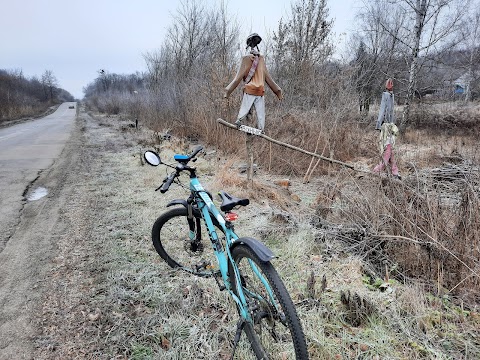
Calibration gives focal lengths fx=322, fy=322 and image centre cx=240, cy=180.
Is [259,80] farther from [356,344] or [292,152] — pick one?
[356,344]

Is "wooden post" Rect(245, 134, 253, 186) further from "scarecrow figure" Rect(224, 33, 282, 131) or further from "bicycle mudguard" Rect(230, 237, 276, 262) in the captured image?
"bicycle mudguard" Rect(230, 237, 276, 262)

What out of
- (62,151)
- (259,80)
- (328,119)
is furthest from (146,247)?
(62,151)

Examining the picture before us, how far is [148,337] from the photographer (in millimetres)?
2459

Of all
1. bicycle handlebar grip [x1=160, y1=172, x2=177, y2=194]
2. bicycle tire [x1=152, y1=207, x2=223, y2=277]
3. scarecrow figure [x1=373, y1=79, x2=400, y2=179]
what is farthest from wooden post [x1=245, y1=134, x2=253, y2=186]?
bicycle handlebar grip [x1=160, y1=172, x2=177, y2=194]

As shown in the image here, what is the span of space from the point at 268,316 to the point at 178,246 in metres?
2.11

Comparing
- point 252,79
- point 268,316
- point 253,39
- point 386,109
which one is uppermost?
point 253,39

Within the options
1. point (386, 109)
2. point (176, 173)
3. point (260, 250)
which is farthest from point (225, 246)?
point (386, 109)

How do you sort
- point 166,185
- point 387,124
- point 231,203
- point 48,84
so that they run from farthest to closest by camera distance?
point 48,84 < point 387,124 < point 166,185 < point 231,203

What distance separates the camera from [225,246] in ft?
8.23

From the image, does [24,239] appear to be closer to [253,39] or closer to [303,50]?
[253,39]

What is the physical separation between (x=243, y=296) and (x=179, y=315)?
86 centimetres

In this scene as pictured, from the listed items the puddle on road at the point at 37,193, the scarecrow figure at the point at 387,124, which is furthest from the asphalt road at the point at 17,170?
the scarecrow figure at the point at 387,124

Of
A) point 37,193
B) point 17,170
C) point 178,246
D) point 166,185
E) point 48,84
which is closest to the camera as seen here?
point 166,185

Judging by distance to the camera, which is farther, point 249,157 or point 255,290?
point 249,157
